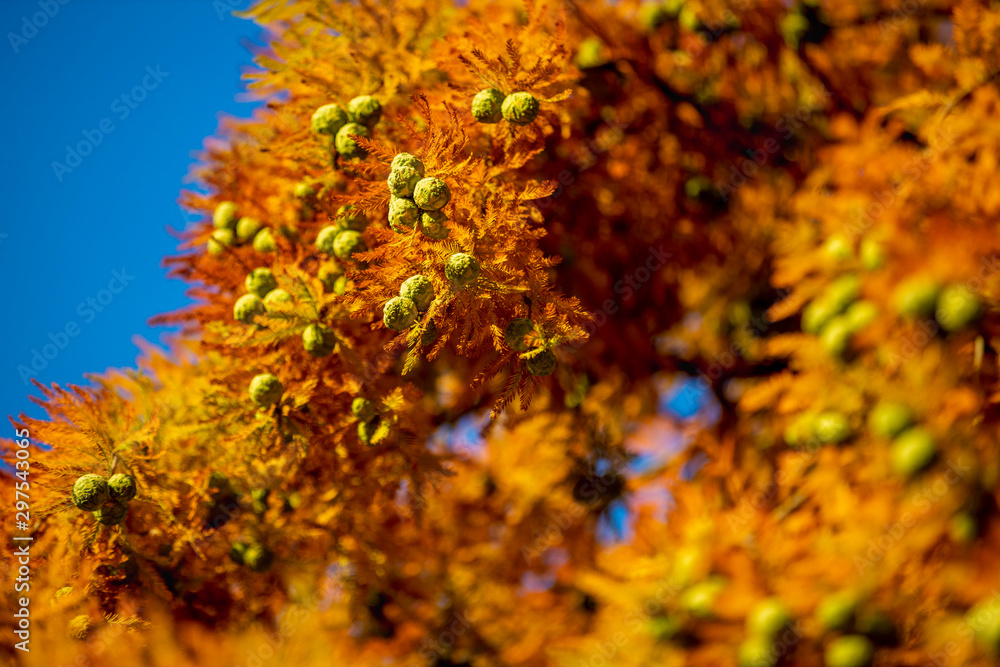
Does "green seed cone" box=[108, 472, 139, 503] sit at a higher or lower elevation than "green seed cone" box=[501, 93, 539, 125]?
lower

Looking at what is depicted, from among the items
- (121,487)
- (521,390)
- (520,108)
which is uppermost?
(520,108)

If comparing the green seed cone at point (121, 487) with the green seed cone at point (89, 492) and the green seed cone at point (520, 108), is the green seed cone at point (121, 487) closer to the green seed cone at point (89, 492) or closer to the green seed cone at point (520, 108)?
the green seed cone at point (89, 492)

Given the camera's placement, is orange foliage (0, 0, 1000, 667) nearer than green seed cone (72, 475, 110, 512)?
Yes

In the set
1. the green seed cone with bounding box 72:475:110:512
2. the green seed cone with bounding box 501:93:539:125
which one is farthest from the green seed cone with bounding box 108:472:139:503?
the green seed cone with bounding box 501:93:539:125

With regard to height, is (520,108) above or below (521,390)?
above

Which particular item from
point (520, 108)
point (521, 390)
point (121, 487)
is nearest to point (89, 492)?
point (121, 487)

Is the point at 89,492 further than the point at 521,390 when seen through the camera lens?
Yes

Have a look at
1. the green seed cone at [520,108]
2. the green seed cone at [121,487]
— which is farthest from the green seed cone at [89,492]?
the green seed cone at [520,108]

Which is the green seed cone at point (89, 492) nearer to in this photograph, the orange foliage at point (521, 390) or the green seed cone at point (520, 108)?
the orange foliage at point (521, 390)

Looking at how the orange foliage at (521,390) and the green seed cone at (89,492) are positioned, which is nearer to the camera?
the orange foliage at (521,390)

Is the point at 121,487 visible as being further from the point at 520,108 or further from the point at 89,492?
the point at 520,108

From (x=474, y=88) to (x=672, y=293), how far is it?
6.34ft

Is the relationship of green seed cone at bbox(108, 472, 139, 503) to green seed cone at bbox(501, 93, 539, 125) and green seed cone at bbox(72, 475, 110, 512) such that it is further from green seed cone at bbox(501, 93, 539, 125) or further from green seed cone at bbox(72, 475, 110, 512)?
green seed cone at bbox(501, 93, 539, 125)

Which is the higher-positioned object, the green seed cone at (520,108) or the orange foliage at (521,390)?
the green seed cone at (520,108)
